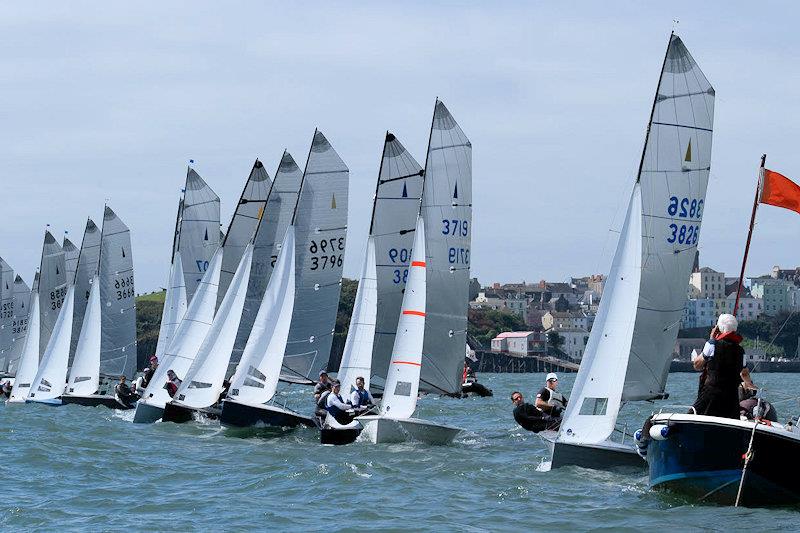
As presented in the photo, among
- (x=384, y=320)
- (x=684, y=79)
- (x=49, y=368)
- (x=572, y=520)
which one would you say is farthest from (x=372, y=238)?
(x=49, y=368)

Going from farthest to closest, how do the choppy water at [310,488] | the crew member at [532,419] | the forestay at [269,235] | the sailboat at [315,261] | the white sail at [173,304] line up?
the white sail at [173,304]
the forestay at [269,235]
the sailboat at [315,261]
the crew member at [532,419]
the choppy water at [310,488]

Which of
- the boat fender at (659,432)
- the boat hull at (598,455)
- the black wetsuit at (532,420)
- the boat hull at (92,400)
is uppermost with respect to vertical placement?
the boat fender at (659,432)

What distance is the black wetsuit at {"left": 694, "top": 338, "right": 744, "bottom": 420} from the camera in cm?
1614

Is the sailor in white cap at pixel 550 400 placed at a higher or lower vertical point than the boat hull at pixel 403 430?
higher

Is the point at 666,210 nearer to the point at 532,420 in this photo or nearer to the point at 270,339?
the point at 532,420

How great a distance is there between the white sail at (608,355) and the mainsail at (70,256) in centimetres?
3296

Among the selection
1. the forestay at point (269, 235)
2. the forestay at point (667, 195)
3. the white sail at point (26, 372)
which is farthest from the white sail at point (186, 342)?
the forestay at point (667, 195)

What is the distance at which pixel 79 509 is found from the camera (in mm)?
18312

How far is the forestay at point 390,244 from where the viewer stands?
30234mm

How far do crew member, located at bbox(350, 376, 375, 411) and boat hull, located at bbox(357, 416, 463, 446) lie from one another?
2.67 ft

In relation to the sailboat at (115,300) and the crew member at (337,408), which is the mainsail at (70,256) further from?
the crew member at (337,408)

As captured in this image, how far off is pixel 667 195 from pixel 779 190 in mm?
2199

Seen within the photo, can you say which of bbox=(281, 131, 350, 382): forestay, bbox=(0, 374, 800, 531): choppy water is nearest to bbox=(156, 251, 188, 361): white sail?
bbox=(281, 131, 350, 382): forestay

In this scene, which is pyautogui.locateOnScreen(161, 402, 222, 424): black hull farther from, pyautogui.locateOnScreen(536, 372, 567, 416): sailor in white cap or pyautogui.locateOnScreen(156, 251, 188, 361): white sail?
pyautogui.locateOnScreen(156, 251, 188, 361): white sail
